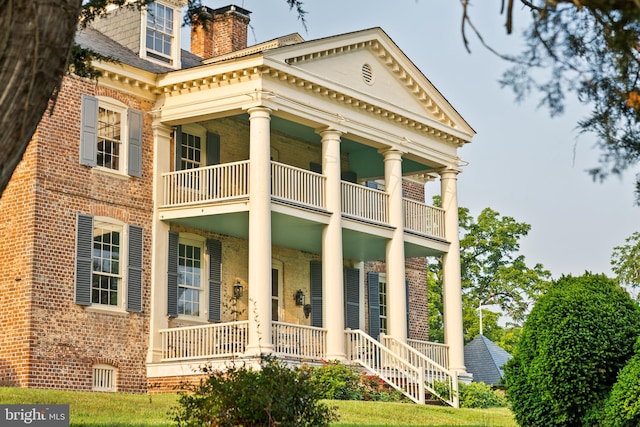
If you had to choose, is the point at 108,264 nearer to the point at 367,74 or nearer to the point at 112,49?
the point at 112,49

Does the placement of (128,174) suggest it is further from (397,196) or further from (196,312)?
(397,196)

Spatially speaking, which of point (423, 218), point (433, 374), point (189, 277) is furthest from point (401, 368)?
point (189, 277)

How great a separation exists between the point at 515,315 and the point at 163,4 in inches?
1305

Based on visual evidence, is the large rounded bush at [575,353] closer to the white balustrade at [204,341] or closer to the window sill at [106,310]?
the white balustrade at [204,341]

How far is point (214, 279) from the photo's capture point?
78.5 ft

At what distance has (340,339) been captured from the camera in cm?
2292

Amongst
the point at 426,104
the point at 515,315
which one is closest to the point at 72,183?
the point at 426,104

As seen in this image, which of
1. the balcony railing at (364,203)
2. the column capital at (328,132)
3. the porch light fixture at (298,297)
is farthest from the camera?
the porch light fixture at (298,297)

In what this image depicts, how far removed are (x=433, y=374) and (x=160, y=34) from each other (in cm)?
1026

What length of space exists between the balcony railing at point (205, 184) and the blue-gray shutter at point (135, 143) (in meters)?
0.68

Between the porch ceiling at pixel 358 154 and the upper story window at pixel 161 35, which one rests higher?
the upper story window at pixel 161 35

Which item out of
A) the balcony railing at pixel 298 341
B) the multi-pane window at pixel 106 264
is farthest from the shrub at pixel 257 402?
the multi-pane window at pixel 106 264

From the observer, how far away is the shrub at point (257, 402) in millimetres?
11266

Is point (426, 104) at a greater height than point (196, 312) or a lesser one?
greater
